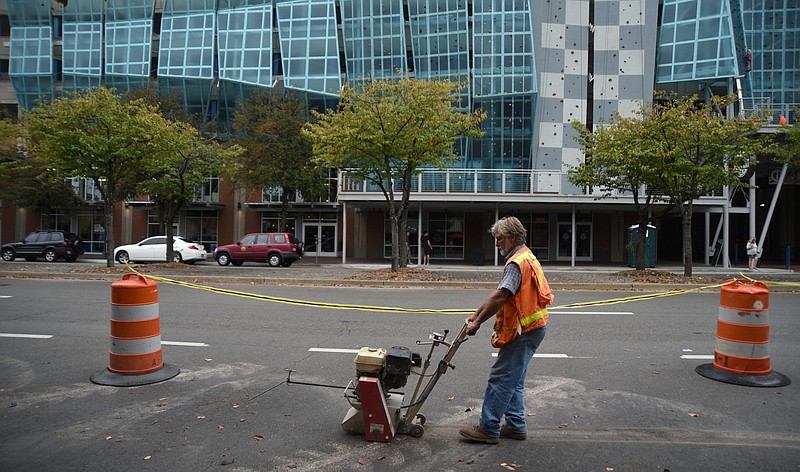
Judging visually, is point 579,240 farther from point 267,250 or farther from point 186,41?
point 186,41

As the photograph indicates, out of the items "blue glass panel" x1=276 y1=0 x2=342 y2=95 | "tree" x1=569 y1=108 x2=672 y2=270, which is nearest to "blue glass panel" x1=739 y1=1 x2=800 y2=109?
"tree" x1=569 y1=108 x2=672 y2=270

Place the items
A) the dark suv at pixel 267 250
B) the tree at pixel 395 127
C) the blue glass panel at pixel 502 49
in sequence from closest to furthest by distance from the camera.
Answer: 1. the tree at pixel 395 127
2. the dark suv at pixel 267 250
3. the blue glass panel at pixel 502 49

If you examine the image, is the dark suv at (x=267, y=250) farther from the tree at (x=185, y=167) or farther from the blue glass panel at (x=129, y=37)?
the blue glass panel at (x=129, y=37)

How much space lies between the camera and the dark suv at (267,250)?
25984 mm

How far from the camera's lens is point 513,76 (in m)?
35.2

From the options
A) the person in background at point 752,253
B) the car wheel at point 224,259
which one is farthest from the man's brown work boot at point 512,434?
the person in background at point 752,253

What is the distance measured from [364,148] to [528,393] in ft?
46.1

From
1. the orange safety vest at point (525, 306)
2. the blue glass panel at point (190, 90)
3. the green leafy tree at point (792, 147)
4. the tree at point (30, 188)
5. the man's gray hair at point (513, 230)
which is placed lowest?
the orange safety vest at point (525, 306)

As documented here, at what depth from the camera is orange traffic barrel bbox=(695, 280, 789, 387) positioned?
19.4ft

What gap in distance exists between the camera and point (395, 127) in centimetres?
1819

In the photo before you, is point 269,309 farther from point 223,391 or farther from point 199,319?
point 223,391

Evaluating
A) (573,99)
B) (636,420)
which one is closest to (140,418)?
(636,420)

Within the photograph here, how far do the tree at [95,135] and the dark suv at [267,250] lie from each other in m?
7.25

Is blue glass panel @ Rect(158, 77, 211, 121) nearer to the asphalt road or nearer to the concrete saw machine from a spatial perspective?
the asphalt road
